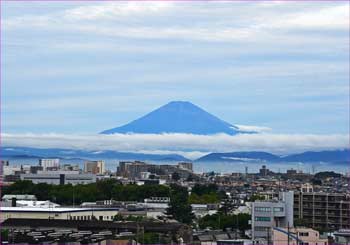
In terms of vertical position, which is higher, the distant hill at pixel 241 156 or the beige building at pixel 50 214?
the distant hill at pixel 241 156

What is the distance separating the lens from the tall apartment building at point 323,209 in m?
26.2

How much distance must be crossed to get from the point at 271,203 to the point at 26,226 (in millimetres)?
5827

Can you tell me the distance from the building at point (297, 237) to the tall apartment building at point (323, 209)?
784 cm

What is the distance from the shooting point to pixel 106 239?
15883mm

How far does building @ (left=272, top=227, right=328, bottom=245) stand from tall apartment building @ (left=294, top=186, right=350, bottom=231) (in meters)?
7.84

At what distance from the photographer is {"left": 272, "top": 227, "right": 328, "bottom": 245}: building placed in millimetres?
16864

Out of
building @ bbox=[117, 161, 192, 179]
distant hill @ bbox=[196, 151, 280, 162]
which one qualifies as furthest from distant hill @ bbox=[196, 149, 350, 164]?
building @ bbox=[117, 161, 192, 179]

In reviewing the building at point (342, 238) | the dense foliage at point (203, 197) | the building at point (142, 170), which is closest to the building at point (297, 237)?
the building at point (342, 238)

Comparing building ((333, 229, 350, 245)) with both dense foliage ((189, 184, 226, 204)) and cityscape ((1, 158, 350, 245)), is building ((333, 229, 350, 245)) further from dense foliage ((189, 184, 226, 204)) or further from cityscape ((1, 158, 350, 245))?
dense foliage ((189, 184, 226, 204))

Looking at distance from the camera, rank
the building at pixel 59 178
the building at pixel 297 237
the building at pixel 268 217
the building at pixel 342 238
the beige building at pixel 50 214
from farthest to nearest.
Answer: the building at pixel 59 178
the beige building at pixel 50 214
the building at pixel 268 217
the building at pixel 297 237
the building at pixel 342 238

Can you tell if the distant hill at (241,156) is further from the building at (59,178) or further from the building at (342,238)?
the building at (342,238)

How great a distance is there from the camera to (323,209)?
88.6 ft

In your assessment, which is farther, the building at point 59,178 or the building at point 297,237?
the building at point 59,178

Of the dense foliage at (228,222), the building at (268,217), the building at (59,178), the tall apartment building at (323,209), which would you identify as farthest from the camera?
the building at (59,178)
